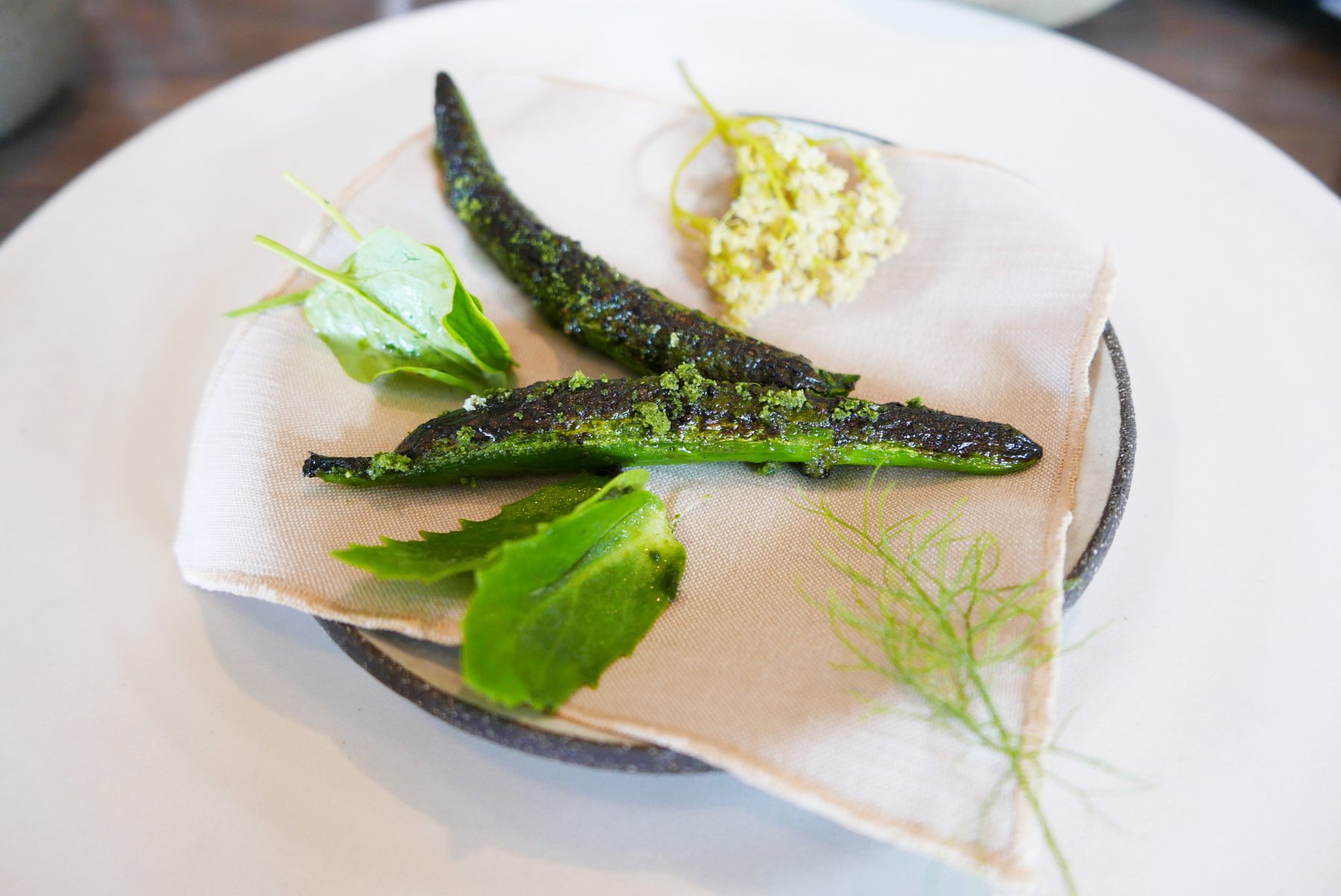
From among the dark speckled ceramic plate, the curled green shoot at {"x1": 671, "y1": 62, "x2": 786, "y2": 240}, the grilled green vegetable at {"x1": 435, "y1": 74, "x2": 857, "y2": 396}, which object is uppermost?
the curled green shoot at {"x1": 671, "y1": 62, "x2": 786, "y2": 240}

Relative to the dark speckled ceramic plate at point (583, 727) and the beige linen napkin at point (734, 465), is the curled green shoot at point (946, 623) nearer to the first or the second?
the beige linen napkin at point (734, 465)

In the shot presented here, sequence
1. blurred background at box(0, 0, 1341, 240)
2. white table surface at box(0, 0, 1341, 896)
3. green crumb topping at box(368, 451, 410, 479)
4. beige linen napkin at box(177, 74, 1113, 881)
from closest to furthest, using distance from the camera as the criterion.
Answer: beige linen napkin at box(177, 74, 1113, 881) → white table surface at box(0, 0, 1341, 896) → green crumb topping at box(368, 451, 410, 479) → blurred background at box(0, 0, 1341, 240)

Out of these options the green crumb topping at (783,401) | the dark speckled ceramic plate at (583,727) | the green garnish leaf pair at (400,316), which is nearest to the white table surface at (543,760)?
the dark speckled ceramic plate at (583,727)

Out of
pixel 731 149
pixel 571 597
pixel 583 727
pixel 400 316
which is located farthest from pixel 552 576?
pixel 731 149

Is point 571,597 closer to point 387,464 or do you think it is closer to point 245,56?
point 387,464

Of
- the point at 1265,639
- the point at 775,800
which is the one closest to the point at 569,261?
the point at 775,800

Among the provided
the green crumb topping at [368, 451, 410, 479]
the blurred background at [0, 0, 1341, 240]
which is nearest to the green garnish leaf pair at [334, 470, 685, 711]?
the green crumb topping at [368, 451, 410, 479]

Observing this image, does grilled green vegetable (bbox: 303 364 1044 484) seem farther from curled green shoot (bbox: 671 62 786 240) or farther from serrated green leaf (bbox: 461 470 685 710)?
curled green shoot (bbox: 671 62 786 240)
